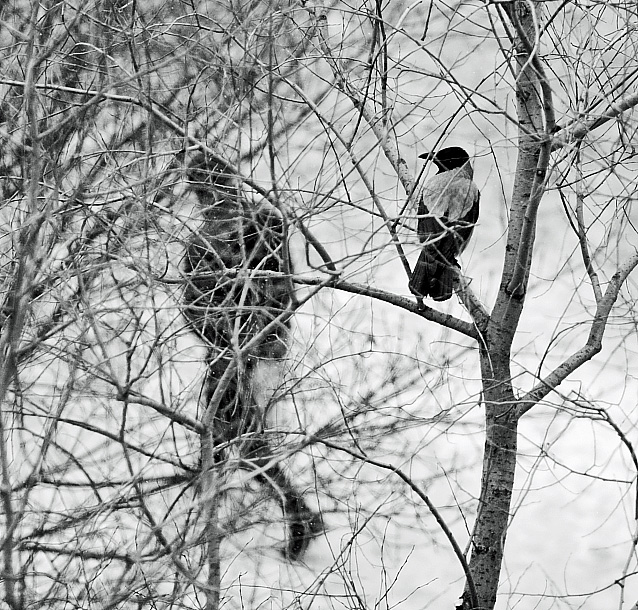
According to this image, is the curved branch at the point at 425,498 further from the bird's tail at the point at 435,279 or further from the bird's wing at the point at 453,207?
the bird's wing at the point at 453,207

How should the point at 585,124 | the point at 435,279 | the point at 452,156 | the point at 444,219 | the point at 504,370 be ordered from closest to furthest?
the point at 585,124, the point at 504,370, the point at 435,279, the point at 444,219, the point at 452,156

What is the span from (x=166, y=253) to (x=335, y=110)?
1.85 feet

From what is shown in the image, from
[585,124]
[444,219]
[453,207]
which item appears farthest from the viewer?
[453,207]

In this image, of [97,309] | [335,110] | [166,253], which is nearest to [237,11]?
[335,110]

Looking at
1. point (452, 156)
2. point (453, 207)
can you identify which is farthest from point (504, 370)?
point (452, 156)

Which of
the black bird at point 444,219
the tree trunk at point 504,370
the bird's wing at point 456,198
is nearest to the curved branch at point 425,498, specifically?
the tree trunk at point 504,370

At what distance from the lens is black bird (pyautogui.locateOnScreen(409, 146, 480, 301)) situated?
2.45 m

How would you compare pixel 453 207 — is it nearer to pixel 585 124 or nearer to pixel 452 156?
pixel 452 156

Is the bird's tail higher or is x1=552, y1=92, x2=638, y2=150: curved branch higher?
the bird's tail

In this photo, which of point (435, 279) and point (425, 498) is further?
point (435, 279)

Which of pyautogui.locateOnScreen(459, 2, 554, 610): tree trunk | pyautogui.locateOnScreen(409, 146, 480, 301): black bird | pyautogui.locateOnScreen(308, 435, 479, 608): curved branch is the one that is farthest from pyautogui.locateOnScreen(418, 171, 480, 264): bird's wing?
pyautogui.locateOnScreen(308, 435, 479, 608): curved branch

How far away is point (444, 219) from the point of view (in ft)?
8.66

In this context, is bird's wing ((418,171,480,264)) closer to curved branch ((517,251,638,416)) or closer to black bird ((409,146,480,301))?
black bird ((409,146,480,301))

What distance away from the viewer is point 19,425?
A: 5.78 feet
